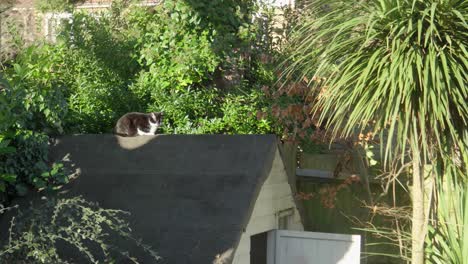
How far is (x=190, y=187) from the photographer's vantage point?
295 inches

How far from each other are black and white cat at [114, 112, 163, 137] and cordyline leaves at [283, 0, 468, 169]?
10.1ft

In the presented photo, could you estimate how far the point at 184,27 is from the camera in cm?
1037

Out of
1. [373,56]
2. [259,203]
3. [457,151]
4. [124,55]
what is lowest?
[259,203]

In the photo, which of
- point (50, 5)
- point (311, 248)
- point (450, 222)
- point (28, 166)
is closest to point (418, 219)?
point (450, 222)

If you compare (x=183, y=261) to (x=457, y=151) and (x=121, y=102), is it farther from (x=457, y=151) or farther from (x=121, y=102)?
(x=121, y=102)

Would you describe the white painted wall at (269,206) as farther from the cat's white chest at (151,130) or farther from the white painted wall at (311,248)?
the cat's white chest at (151,130)

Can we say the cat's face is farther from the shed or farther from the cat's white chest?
the shed

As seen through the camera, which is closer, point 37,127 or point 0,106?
point 0,106

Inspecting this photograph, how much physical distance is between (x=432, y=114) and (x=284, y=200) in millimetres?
2537

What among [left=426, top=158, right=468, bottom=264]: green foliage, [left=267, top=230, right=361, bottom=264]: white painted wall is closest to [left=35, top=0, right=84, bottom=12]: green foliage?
[left=267, top=230, right=361, bottom=264]: white painted wall

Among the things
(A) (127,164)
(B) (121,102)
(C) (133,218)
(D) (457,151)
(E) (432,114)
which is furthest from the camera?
(B) (121,102)

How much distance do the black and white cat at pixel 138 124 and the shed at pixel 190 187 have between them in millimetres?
357

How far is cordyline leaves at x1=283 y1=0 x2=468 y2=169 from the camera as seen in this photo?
5.76 meters

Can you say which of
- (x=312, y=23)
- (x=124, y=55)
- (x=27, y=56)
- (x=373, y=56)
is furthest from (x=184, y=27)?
(x=373, y=56)
